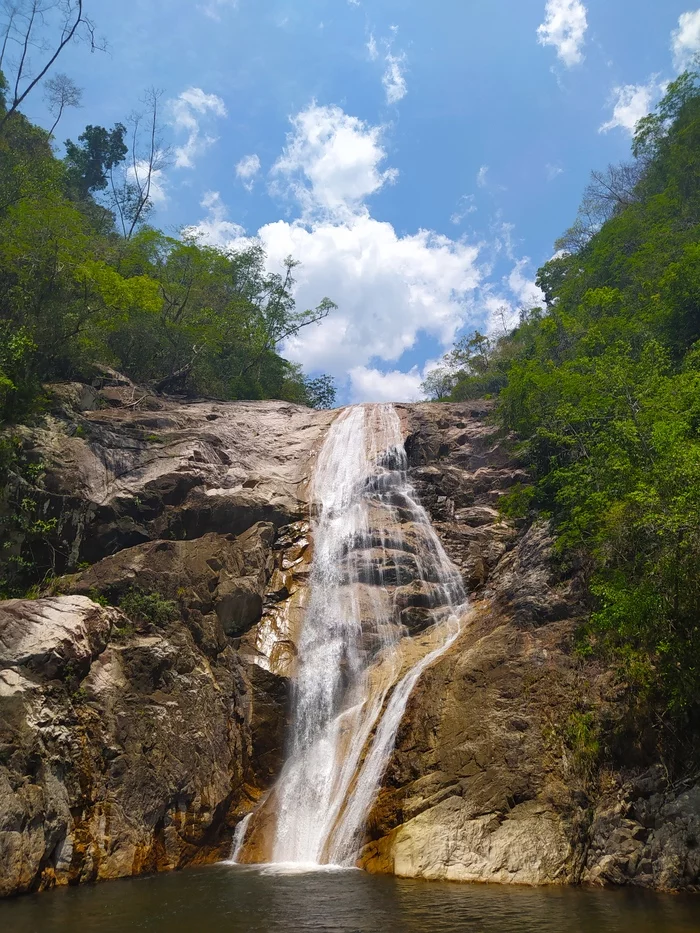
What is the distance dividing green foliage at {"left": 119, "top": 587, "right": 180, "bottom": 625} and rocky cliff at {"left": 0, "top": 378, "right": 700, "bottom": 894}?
72mm

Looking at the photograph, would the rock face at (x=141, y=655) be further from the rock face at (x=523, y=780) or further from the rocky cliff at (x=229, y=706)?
the rock face at (x=523, y=780)

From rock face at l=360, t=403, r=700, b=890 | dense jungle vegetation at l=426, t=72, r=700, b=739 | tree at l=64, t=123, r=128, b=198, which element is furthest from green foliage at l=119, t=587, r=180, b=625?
tree at l=64, t=123, r=128, b=198

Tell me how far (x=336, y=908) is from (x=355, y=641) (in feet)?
30.6

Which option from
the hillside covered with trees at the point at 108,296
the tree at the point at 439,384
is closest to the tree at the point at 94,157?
the hillside covered with trees at the point at 108,296

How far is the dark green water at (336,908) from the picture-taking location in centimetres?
811

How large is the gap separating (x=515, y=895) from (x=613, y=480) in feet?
29.5

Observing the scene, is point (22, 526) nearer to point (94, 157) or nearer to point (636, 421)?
point (636, 421)

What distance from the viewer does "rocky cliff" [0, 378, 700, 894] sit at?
11242 mm

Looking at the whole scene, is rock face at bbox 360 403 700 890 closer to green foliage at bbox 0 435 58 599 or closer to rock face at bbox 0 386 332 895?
rock face at bbox 0 386 332 895

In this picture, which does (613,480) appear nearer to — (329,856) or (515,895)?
(515,895)

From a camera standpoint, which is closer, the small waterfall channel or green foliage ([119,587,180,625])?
the small waterfall channel

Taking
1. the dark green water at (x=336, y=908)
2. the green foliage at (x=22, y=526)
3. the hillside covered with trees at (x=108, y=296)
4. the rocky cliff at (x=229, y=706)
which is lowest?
the dark green water at (x=336, y=908)

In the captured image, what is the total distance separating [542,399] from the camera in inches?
923

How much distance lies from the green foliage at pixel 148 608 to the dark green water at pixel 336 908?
236 inches
